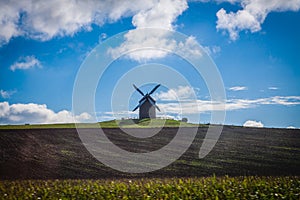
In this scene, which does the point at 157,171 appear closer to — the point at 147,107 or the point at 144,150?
the point at 144,150

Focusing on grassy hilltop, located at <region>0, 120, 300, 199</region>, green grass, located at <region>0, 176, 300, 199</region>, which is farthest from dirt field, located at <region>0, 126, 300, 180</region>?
green grass, located at <region>0, 176, 300, 199</region>

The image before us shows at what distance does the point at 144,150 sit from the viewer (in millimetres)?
→ 32031

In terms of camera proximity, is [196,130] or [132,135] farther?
[196,130]

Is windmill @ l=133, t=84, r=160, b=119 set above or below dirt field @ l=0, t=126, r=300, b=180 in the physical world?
above

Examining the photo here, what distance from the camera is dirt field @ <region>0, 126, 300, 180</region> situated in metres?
24.0

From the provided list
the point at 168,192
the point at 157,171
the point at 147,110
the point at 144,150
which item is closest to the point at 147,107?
the point at 147,110

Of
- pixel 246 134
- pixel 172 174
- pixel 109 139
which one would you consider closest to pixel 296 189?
pixel 172 174

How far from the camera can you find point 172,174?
76.2ft

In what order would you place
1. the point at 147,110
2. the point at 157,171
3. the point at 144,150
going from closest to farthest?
the point at 157,171, the point at 144,150, the point at 147,110

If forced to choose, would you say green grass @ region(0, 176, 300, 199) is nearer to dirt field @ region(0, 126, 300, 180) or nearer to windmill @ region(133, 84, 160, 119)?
dirt field @ region(0, 126, 300, 180)

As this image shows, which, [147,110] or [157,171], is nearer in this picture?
[157,171]

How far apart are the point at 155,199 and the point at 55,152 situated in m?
18.8

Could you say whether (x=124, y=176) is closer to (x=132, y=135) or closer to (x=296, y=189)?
(x=296, y=189)

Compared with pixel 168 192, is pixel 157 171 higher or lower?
lower
